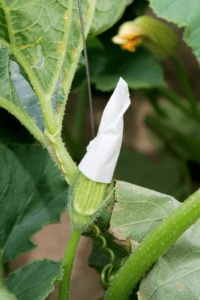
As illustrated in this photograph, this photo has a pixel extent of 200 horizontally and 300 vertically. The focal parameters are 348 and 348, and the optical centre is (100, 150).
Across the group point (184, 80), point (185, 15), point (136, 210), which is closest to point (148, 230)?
point (136, 210)

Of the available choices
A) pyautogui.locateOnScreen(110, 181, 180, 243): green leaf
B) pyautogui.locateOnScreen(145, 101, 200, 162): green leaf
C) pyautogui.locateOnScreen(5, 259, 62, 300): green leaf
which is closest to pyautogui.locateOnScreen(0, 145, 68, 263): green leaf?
pyautogui.locateOnScreen(5, 259, 62, 300): green leaf

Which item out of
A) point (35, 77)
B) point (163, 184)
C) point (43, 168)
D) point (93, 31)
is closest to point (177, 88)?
point (163, 184)

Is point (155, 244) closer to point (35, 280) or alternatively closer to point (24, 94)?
point (35, 280)

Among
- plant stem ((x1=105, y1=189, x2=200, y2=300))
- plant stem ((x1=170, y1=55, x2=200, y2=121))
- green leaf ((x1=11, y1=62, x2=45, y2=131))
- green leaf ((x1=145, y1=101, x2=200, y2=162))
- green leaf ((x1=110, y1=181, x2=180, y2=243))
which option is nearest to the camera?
plant stem ((x1=105, y1=189, x2=200, y2=300))

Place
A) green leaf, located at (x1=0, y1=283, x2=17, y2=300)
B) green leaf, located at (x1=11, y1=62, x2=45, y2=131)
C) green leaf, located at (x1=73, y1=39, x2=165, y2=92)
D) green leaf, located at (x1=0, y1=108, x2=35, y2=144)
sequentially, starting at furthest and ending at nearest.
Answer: green leaf, located at (x1=73, y1=39, x2=165, y2=92), green leaf, located at (x1=0, y1=108, x2=35, y2=144), green leaf, located at (x1=11, y1=62, x2=45, y2=131), green leaf, located at (x1=0, y1=283, x2=17, y2=300)

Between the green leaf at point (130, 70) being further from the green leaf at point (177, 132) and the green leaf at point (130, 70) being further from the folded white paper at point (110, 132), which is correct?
the folded white paper at point (110, 132)

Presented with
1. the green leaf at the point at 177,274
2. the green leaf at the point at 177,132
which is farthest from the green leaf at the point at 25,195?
the green leaf at the point at 177,132

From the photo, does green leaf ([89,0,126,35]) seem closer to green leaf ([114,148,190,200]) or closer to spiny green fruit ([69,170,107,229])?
spiny green fruit ([69,170,107,229])
